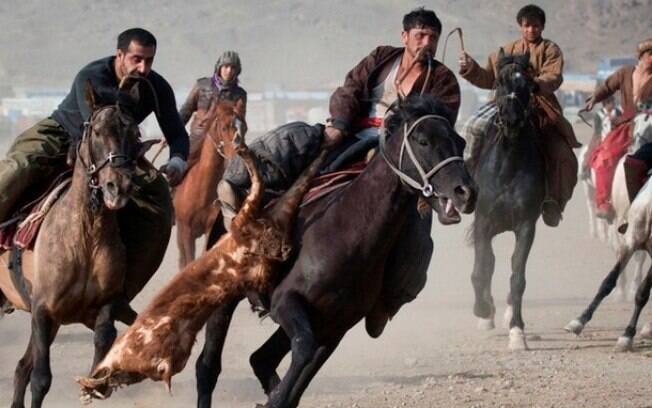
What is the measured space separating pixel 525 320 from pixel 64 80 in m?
79.5

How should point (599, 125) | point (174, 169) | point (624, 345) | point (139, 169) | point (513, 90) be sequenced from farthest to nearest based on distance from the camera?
point (599, 125) < point (513, 90) < point (624, 345) < point (174, 169) < point (139, 169)

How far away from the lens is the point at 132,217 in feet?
33.9

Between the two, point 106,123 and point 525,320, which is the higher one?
point 106,123

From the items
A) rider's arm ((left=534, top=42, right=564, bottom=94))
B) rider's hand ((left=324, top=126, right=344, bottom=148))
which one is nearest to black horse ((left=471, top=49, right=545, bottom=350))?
rider's arm ((left=534, top=42, right=564, bottom=94))

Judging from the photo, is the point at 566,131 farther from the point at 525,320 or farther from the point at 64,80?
the point at 64,80

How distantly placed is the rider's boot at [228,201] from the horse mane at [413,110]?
1051 mm

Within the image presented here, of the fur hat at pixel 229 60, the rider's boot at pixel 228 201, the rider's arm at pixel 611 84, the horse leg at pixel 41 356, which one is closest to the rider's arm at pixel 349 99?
the rider's boot at pixel 228 201

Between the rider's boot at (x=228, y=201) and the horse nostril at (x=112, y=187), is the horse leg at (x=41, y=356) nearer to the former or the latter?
the horse nostril at (x=112, y=187)

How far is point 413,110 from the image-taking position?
8.79 m

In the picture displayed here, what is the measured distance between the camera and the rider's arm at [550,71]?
15.2 metres

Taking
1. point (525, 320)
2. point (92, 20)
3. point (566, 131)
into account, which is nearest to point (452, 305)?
point (525, 320)

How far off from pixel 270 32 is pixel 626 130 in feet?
293

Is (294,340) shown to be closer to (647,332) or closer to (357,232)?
(357,232)

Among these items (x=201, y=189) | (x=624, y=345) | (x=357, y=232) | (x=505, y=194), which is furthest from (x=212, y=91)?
(x=357, y=232)
